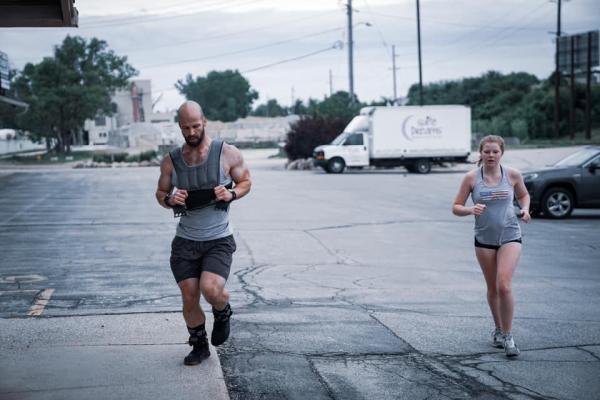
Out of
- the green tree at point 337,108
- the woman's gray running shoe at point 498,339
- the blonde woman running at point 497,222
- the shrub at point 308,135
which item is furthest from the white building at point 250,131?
the woman's gray running shoe at point 498,339

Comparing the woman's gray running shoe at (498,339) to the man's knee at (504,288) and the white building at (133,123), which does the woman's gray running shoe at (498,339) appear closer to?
the man's knee at (504,288)

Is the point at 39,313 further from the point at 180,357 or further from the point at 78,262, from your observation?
the point at 78,262

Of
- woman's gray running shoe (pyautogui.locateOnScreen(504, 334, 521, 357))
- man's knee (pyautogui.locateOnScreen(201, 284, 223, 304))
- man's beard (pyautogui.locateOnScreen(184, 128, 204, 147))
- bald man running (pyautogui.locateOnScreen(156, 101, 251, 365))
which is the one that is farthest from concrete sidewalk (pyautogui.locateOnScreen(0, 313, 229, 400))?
woman's gray running shoe (pyautogui.locateOnScreen(504, 334, 521, 357))

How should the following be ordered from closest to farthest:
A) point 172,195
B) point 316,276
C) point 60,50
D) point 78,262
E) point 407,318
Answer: point 172,195
point 407,318
point 316,276
point 78,262
point 60,50

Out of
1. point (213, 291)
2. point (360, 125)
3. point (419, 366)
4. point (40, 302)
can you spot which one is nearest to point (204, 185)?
point (213, 291)

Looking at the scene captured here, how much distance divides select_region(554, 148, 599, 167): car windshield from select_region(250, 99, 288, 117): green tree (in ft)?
525

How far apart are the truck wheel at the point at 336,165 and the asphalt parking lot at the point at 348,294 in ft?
64.7

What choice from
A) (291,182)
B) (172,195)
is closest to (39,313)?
(172,195)

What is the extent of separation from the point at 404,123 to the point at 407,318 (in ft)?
111

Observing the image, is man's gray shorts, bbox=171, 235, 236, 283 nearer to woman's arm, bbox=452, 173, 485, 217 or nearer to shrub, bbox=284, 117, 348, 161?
woman's arm, bbox=452, 173, 485, 217

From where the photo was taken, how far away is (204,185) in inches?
235

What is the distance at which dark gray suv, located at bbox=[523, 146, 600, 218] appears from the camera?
1905 cm

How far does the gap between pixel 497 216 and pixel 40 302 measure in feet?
16.1

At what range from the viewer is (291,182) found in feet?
109
